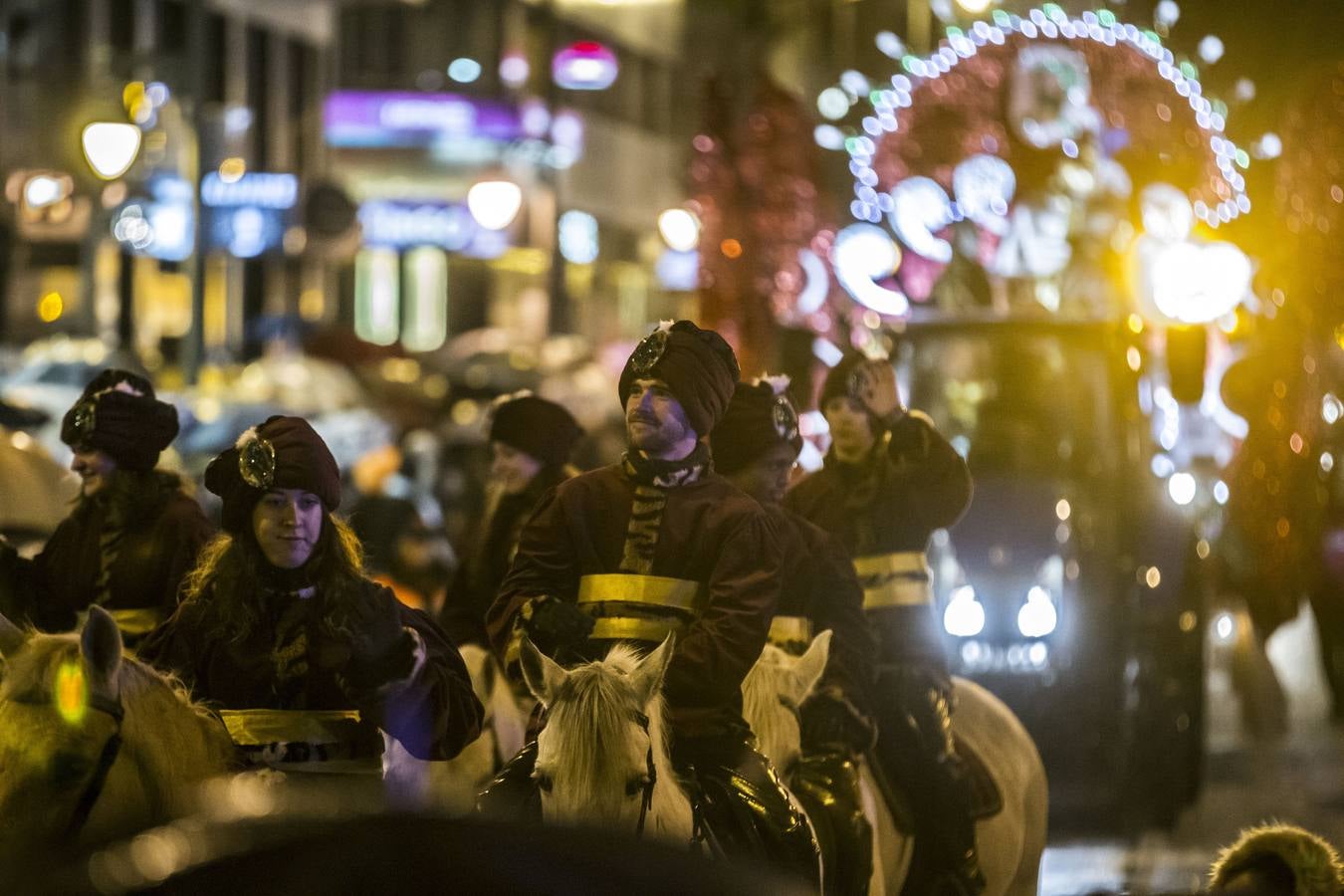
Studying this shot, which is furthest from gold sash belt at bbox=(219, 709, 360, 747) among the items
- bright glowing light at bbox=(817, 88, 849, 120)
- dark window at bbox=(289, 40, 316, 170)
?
dark window at bbox=(289, 40, 316, 170)

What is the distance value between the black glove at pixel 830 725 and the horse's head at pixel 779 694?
7.1 inches

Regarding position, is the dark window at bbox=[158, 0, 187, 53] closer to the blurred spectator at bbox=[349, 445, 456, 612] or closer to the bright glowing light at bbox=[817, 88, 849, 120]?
the bright glowing light at bbox=[817, 88, 849, 120]

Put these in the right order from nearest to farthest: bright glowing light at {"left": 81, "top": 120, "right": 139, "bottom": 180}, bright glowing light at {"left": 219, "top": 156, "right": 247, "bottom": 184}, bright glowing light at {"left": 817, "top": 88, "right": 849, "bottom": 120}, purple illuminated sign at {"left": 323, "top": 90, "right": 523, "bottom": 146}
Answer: bright glowing light at {"left": 817, "top": 88, "right": 849, "bottom": 120} < bright glowing light at {"left": 81, "top": 120, "right": 139, "bottom": 180} < bright glowing light at {"left": 219, "top": 156, "right": 247, "bottom": 184} < purple illuminated sign at {"left": 323, "top": 90, "right": 523, "bottom": 146}

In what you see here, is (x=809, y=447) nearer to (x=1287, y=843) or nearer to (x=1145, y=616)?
(x=1145, y=616)

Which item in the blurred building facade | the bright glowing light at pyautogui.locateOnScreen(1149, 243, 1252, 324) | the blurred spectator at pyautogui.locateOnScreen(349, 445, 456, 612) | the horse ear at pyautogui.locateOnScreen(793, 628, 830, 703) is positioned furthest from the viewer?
the blurred building facade

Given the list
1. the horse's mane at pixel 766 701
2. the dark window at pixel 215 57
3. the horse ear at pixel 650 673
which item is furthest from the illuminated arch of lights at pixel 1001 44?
the dark window at pixel 215 57

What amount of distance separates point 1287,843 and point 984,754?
77.9 inches

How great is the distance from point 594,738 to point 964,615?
7.51 meters

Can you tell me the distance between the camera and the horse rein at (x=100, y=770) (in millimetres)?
4398

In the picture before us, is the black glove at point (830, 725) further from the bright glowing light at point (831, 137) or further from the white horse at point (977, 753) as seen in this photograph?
the bright glowing light at point (831, 137)

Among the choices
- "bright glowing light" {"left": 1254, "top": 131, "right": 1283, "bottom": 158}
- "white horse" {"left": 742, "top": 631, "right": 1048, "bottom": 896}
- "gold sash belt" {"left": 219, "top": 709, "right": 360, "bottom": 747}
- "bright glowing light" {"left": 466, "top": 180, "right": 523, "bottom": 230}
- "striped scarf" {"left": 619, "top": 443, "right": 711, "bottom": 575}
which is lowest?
"white horse" {"left": 742, "top": 631, "right": 1048, "bottom": 896}

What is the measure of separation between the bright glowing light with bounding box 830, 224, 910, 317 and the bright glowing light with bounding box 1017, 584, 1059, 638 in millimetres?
6990

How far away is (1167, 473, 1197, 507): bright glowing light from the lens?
13016 millimetres

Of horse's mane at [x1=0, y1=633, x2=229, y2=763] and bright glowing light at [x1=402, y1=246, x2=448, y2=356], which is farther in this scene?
bright glowing light at [x1=402, y1=246, x2=448, y2=356]
